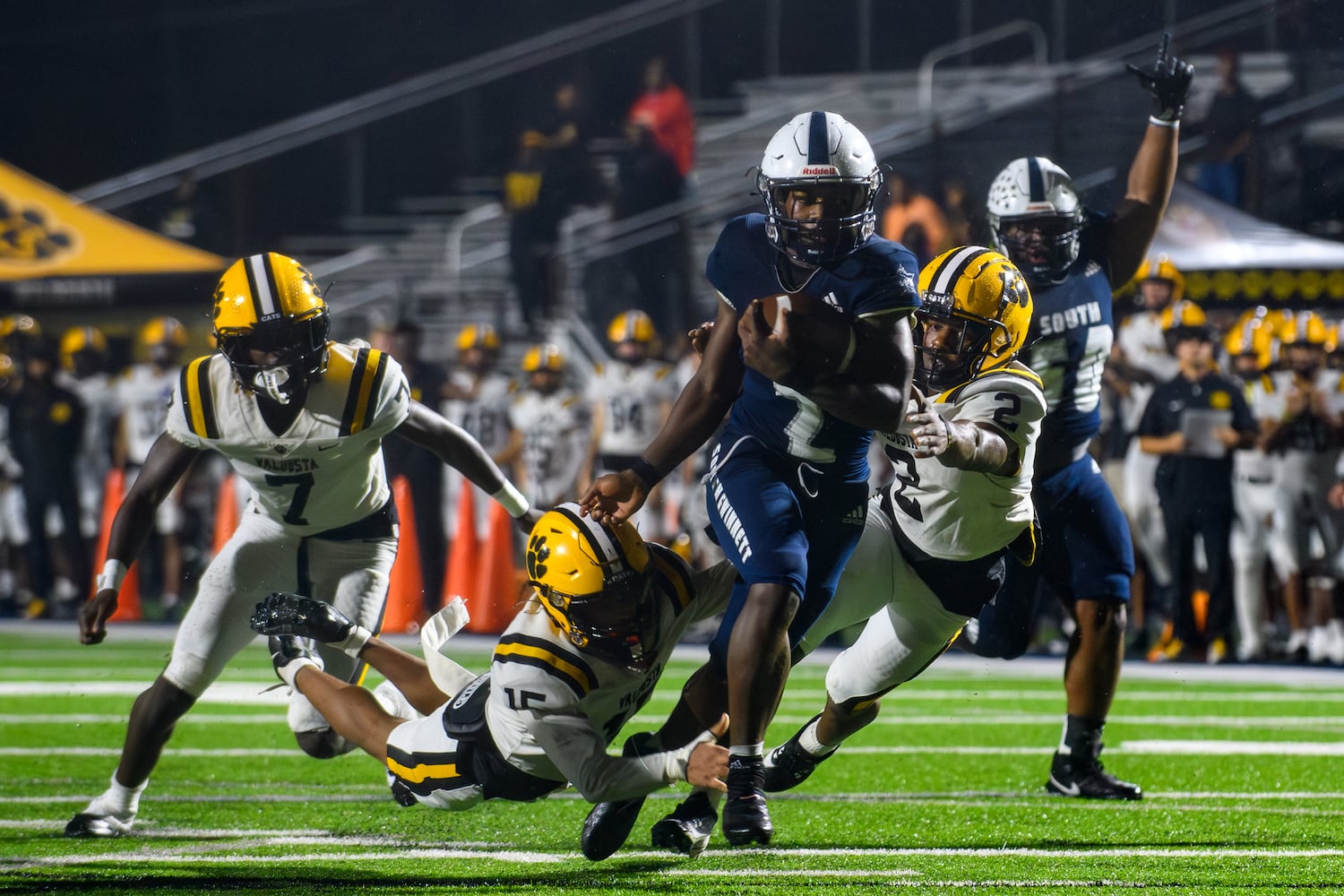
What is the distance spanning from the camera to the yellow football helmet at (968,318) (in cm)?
401

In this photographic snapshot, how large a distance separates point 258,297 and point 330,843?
4.34 ft

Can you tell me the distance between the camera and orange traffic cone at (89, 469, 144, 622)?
1079 cm

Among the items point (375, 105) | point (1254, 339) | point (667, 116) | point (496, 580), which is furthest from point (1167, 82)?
point (375, 105)

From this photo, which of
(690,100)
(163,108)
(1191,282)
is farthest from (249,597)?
(163,108)

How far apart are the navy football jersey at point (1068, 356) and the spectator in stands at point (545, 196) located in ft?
24.9

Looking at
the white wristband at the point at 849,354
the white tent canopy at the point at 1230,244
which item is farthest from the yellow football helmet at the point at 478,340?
the white wristband at the point at 849,354

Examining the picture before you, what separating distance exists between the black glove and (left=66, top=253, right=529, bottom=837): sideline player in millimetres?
2139

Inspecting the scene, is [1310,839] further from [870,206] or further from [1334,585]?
[1334,585]

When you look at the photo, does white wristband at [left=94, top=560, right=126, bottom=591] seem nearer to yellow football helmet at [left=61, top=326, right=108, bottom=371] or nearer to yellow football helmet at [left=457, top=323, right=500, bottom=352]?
yellow football helmet at [left=457, top=323, right=500, bottom=352]

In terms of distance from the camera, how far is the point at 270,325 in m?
4.27

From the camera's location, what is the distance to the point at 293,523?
462cm

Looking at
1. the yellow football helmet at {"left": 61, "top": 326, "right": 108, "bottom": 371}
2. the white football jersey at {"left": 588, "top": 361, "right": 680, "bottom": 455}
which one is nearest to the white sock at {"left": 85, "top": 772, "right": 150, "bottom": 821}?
the white football jersey at {"left": 588, "top": 361, "right": 680, "bottom": 455}

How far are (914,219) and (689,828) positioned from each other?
6617 millimetres

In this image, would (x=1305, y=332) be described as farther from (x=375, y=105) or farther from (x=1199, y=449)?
(x=375, y=105)
